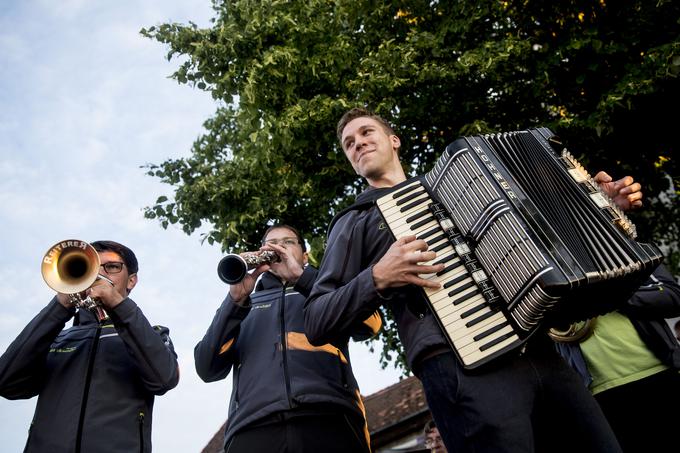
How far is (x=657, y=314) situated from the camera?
12.0 ft

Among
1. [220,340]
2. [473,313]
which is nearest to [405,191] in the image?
[473,313]

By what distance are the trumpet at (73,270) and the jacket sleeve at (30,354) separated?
5.0 inches

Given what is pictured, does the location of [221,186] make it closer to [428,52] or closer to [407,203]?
[428,52]

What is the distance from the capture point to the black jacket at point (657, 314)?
11.9ft

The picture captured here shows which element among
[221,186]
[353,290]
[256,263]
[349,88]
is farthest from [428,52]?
[353,290]

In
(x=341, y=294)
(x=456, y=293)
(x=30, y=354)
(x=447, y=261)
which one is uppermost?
(x=30, y=354)

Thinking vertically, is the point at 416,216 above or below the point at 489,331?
above

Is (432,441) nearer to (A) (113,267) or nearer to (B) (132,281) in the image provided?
(B) (132,281)

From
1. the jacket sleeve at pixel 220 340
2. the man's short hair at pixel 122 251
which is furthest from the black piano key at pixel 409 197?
the man's short hair at pixel 122 251

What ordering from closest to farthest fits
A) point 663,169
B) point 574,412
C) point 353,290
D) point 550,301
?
point 550,301, point 574,412, point 353,290, point 663,169

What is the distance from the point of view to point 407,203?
8.80 ft

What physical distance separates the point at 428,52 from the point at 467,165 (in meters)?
5.04

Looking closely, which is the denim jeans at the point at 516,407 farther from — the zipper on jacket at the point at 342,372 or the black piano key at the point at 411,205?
the zipper on jacket at the point at 342,372

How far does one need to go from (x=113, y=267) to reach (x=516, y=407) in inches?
116
